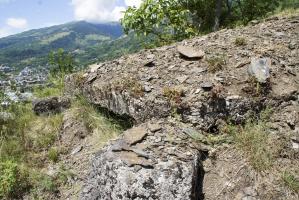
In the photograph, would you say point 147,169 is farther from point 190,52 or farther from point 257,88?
point 190,52

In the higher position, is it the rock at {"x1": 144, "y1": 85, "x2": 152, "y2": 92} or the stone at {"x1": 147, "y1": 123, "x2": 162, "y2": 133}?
the rock at {"x1": 144, "y1": 85, "x2": 152, "y2": 92}

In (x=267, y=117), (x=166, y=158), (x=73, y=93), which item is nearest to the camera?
(x=166, y=158)

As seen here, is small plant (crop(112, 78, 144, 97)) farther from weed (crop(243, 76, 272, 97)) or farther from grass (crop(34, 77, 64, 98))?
grass (crop(34, 77, 64, 98))

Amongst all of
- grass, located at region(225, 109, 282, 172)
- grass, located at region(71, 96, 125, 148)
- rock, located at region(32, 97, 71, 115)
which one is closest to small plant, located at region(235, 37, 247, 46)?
grass, located at region(225, 109, 282, 172)

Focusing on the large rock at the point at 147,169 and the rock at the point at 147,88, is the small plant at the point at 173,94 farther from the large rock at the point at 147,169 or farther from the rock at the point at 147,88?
the large rock at the point at 147,169

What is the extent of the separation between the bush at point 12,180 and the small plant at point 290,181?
607 cm

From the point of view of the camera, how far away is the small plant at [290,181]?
21.0ft

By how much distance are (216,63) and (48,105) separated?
6391 mm

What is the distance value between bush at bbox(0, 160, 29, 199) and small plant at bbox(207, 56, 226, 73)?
5.50m

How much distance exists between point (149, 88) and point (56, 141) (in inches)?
142

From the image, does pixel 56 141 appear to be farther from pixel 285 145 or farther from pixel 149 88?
pixel 285 145

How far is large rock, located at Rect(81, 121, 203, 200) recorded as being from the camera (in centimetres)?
630

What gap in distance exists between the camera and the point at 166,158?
6754 millimetres

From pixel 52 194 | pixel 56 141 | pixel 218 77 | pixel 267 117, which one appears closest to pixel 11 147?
pixel 56 141
